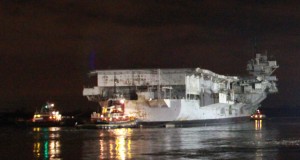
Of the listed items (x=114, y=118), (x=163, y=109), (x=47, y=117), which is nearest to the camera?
(x=114, y=118)

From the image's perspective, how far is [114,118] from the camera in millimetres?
69875

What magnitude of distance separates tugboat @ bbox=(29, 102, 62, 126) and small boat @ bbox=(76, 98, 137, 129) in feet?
91.2

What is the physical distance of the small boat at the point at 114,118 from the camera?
69312 mm

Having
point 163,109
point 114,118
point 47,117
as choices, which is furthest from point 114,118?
point 47,117

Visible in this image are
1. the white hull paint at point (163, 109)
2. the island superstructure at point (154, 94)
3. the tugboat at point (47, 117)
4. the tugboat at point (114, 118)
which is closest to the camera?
the tugboat at point (114, 118)

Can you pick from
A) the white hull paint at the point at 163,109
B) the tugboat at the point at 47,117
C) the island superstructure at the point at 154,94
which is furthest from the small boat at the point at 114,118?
the tugboat at the point at 47,117

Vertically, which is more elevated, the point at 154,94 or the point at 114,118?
the point at 154,94

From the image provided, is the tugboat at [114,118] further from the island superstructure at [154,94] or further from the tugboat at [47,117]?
the tugboat at [47,117]

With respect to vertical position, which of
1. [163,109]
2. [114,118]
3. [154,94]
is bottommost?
[114,118]

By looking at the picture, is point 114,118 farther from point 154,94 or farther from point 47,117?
point 47,117

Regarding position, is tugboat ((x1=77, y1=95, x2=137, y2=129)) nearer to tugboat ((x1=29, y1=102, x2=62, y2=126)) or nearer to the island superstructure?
the island superstructure

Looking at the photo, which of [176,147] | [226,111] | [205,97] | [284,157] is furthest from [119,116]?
[284,157]

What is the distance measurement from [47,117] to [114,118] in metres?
33.3

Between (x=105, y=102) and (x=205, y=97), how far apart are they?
52.3 ft
